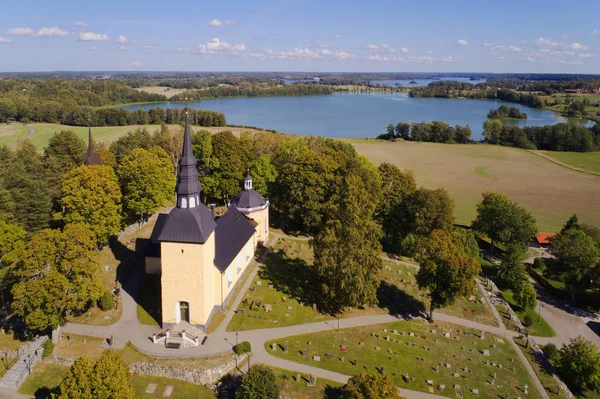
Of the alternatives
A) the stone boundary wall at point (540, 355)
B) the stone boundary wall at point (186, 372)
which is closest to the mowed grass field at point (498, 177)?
the stone boundary wall at point (540, 355)

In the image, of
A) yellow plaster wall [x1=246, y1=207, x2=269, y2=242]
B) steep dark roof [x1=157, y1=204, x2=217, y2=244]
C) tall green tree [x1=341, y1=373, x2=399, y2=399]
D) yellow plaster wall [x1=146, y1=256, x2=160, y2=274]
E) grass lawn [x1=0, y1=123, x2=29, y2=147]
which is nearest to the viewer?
tall green tree [x1=341, y1=373, x2=399, y2=399]

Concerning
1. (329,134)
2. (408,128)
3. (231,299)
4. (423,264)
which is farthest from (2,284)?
(408,128)

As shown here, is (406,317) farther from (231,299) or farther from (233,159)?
(233,159)

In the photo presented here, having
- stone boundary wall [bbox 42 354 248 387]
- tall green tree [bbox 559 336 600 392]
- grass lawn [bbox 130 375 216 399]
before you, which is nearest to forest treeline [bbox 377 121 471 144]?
tall green tree [bbox 559 336 600 392]

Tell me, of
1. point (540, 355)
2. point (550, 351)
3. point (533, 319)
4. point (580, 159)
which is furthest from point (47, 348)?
point (580, 159)

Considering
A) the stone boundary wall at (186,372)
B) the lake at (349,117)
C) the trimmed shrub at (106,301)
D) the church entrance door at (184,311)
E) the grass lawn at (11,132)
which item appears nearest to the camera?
the stone boundary wall at (186,372)

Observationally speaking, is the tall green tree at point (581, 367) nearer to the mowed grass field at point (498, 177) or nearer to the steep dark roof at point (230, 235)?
the steep dark roof at point (230, 235)

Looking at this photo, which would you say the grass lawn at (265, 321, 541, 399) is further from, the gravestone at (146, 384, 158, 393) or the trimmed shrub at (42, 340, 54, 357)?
the trimmed shrub at (42, 340, 54, 357)
